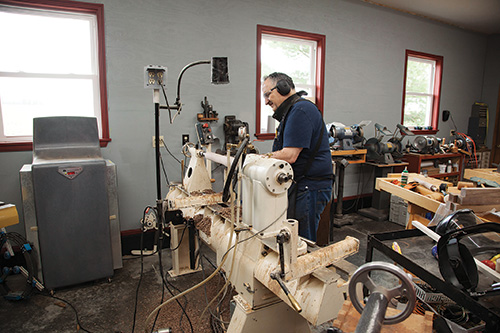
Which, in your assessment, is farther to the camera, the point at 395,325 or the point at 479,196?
the point at 479,196

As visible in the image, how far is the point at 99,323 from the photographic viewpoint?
2113 mm

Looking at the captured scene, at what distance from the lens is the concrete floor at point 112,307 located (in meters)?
2.08

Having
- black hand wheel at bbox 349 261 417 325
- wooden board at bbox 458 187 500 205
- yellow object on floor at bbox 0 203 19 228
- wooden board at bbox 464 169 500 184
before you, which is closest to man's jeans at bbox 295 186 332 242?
wooden board at bbox 458 187 500 205

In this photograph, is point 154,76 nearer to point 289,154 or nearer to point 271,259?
point 289,154

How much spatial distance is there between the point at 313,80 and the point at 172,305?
3.22m

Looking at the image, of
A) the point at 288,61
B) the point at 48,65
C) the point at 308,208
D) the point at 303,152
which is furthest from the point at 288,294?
the point at 288,61

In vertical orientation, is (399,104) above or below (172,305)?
above

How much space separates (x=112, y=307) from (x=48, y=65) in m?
2.20

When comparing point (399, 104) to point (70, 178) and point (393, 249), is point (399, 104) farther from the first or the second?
point (70, 178)

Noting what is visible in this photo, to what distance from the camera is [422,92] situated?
5.36 m

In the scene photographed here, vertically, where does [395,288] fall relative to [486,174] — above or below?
above

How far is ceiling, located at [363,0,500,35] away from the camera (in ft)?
14.4

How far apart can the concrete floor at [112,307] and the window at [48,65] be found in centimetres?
129

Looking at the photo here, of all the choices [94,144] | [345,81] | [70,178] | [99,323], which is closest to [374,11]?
[345,81]
